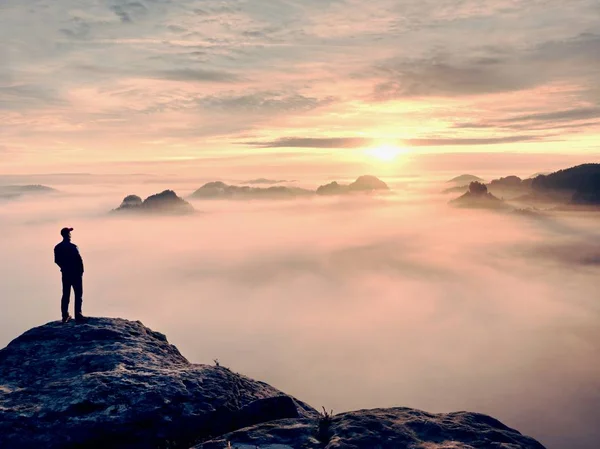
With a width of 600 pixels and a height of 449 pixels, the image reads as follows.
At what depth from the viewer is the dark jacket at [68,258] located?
62.6 ft

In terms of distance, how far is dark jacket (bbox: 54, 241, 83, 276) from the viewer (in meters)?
19.1

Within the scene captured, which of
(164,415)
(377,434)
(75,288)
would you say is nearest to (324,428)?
(377,434)

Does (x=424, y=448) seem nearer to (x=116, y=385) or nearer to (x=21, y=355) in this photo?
(x=116, y=385)

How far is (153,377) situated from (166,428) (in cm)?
201

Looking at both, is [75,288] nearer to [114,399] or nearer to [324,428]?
[114,399]

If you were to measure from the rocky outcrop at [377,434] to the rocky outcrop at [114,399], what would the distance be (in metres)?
2.44

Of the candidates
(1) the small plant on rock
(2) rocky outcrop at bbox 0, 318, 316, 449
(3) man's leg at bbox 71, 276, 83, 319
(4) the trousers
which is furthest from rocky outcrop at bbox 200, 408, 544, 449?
(4) the trousers

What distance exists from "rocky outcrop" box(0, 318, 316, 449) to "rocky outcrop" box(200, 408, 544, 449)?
2439 millimetres

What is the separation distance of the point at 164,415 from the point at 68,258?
9557 mm

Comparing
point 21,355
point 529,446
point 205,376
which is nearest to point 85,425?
point 205,376

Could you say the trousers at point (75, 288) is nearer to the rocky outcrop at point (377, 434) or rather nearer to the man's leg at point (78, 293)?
the man's leg at point (78, 293)

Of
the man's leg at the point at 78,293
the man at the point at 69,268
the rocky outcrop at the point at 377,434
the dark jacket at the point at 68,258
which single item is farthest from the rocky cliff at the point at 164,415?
the dark jacket at the point at 68,258

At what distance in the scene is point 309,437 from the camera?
10789mm

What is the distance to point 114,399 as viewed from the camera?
1288cm
